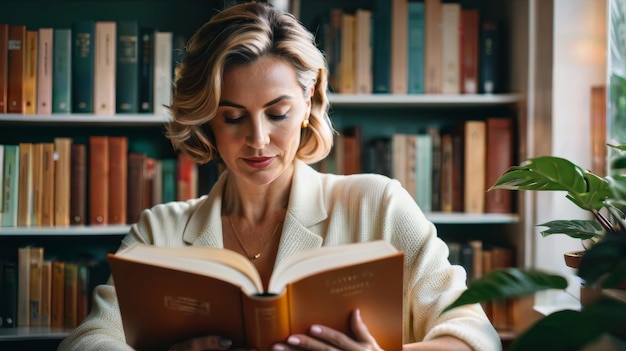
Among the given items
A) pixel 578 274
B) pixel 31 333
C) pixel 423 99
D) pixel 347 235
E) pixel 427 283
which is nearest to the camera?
pixel 578 274

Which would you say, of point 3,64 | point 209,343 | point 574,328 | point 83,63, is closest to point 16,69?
point 3,64

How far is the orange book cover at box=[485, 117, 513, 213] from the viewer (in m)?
2.30

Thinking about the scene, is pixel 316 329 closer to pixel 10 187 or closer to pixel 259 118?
pixel 259 118

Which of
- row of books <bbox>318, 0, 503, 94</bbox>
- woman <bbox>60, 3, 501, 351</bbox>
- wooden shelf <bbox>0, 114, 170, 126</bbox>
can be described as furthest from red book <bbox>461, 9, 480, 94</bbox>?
wooden shelf <bbox>0, 114, 170, 126</bbox>

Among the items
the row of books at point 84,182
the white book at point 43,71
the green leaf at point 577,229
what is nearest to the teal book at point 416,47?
the row of books at point 84,182

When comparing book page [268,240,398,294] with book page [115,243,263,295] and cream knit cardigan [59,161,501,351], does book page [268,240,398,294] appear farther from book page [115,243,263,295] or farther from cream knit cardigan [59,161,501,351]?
cream knit cardigan [59,161,501,351]

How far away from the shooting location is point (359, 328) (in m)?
1.01

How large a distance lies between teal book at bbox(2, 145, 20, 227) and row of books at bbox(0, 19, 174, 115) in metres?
0.15

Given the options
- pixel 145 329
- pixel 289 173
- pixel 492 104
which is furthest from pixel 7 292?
pixel 492 104

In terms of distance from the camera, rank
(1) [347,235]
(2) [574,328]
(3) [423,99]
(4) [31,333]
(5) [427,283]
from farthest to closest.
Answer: (3) [423,99] → (4) [31,333] → (1) [347,235] → (5) [427,283] → (2) [574,328]

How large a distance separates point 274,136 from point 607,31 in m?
1.30

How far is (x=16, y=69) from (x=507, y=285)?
6.11ft

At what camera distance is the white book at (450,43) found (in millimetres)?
2305

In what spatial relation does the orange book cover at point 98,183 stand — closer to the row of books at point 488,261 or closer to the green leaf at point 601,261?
the row of books at point 488,261
